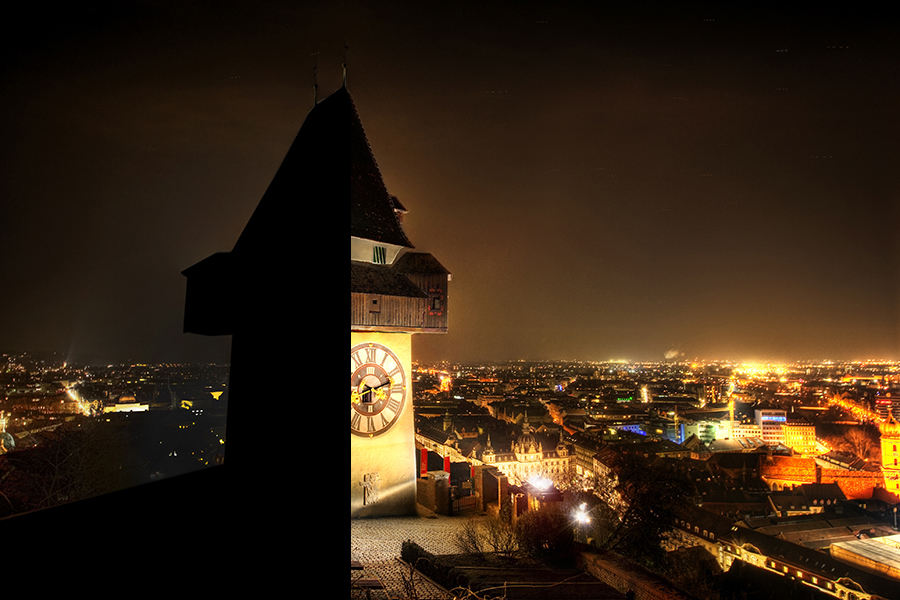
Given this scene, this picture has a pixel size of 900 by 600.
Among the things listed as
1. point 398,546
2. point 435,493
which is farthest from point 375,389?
point 435,493

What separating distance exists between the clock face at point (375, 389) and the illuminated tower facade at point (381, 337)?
26 millimetres

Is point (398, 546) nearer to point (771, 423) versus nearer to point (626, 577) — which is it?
point (626, 577)

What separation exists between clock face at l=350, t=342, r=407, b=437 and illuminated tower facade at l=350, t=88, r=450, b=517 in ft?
0.08

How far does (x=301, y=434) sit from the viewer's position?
1095mm

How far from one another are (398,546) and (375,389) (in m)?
3.88

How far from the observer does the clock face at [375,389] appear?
13.5m

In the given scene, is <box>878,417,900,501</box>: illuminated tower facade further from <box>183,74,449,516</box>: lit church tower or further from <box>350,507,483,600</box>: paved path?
<box>183,74,449,516</box>: lit church tower

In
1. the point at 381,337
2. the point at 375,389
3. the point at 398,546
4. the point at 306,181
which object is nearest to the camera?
the point at 306,181

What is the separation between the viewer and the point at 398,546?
12289 millimetres

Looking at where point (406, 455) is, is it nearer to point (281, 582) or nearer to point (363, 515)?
point (363, 515)

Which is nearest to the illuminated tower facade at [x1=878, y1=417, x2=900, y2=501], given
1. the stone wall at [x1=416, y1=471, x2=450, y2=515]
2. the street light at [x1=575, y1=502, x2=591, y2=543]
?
the street light at [x1=575, y1=502, x2=591, y2=543]

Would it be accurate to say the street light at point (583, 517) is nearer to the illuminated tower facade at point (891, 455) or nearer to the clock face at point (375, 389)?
the clock face at point (375, 389)

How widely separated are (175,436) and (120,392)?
26465mm

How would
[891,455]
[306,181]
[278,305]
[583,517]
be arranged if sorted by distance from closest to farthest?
[278,305], [306,181], [583,517], [891,455]
